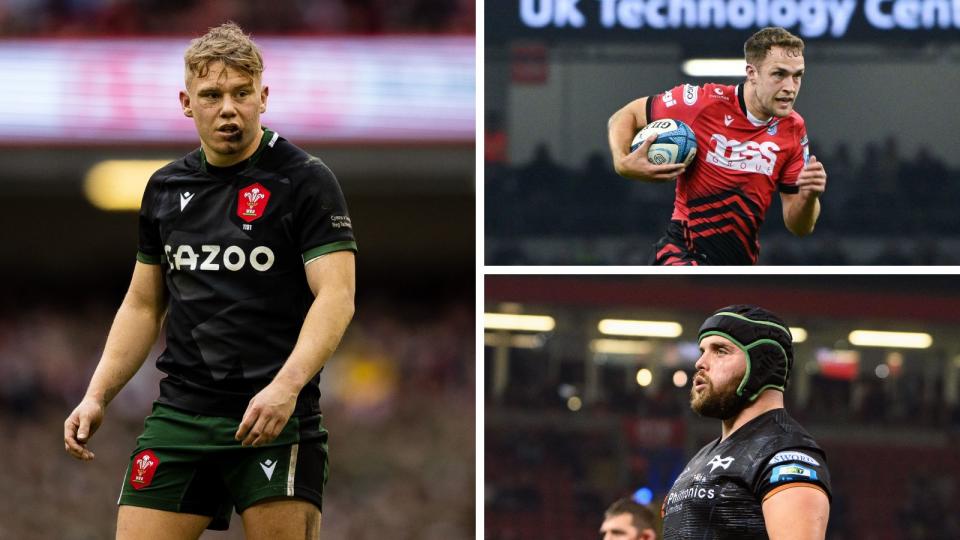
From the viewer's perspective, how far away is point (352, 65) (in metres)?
12.4

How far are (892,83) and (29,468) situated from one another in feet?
35.0

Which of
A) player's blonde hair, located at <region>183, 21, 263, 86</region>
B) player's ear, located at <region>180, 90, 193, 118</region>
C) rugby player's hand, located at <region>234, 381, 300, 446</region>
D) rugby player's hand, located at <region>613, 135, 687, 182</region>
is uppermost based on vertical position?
player's blonde hair, located at <region>183, 21, 263, 86</region>

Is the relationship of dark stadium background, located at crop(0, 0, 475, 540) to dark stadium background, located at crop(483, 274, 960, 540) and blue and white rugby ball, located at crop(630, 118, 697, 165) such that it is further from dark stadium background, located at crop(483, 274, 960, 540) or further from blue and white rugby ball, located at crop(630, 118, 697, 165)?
blue and white rugby ball, located at crop(630, 118, 697, 165)

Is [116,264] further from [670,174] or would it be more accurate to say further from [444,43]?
[670,174]

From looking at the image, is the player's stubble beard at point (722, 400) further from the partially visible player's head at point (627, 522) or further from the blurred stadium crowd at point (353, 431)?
the blurred stadium crowd at point (353, 431)

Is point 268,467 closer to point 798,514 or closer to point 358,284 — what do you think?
point 798,514

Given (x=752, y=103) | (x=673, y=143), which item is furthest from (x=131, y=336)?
(x=752, y=103)

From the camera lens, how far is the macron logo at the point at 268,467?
3549 mm

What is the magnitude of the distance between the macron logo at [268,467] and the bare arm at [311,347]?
0.15 metres

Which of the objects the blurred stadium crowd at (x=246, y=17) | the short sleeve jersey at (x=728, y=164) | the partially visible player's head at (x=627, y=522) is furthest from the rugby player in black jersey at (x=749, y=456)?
the blurred stadium crowd at (x=246, y=17)

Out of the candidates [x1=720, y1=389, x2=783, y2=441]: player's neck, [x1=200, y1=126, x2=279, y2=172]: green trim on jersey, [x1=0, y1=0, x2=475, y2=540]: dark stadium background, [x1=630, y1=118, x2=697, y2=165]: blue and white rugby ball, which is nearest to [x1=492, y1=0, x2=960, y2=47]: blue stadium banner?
[x1=630, y1=118, x2=697, y2=165]: blue and white rugby ball

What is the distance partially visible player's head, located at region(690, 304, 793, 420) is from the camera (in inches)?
155

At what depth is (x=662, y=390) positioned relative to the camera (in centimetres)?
607

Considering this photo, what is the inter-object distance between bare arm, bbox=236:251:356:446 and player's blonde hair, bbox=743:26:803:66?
211 cm
